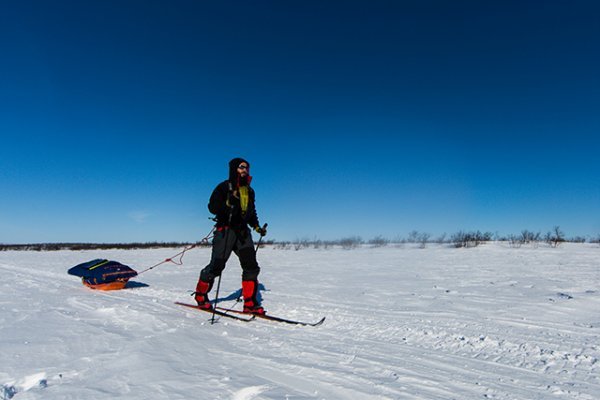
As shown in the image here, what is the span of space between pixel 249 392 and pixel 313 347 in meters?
1.19

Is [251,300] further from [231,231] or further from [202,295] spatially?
[231,231]

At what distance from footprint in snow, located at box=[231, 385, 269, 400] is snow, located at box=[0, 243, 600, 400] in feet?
0.04

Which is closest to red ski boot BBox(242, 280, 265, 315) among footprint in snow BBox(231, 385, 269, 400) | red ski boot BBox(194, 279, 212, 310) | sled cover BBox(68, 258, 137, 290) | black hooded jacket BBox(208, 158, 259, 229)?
red ski boot BBox(194, 279, 212, 310)

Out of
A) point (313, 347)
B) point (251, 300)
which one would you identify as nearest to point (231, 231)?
point (251, 300)

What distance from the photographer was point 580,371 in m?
2.50

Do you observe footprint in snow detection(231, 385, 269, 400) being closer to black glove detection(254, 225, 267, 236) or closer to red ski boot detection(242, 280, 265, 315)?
red ski boot detection(242, 280, 265, 315)

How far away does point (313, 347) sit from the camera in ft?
10.4

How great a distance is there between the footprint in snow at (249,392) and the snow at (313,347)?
0.04 feet

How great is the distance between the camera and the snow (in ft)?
6.99

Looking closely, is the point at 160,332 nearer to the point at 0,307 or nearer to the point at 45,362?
the point at 45,362

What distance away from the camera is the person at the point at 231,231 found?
16.6ft

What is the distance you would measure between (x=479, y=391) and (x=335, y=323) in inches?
84.2

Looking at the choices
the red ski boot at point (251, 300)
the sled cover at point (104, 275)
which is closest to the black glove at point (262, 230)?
the red ski boot at point (251, 300)

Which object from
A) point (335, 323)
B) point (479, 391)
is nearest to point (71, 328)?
point (335, 323)
